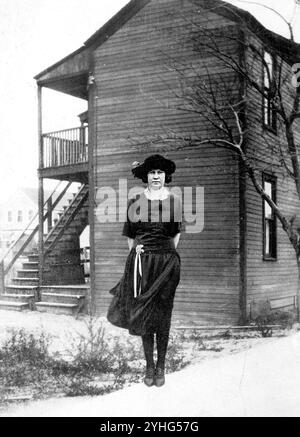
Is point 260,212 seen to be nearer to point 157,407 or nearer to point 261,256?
point 261,256

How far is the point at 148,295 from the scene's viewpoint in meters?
4.86

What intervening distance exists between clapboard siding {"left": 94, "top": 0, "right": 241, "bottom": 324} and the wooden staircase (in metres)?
1.06

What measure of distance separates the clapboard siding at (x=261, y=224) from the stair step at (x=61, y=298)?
430 cm

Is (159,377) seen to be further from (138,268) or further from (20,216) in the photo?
(20,216)

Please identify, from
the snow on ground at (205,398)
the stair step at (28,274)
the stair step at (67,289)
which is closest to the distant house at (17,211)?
the stair step at (28,274)

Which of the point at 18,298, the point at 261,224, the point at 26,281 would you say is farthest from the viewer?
the point at 26,281

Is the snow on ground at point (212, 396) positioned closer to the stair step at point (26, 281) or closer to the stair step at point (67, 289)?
the stair step at point (67, 289)

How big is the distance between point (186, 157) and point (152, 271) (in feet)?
20.6

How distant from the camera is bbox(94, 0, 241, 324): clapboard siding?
10570 millimetres

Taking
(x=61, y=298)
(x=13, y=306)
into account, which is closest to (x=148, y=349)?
(x=61, y=298)

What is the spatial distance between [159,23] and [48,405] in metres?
8.60

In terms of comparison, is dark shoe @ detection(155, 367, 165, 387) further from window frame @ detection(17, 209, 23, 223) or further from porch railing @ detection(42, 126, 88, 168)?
window frame @ detection(17, 209, 23, 223)

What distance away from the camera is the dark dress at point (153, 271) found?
489 centimetres
